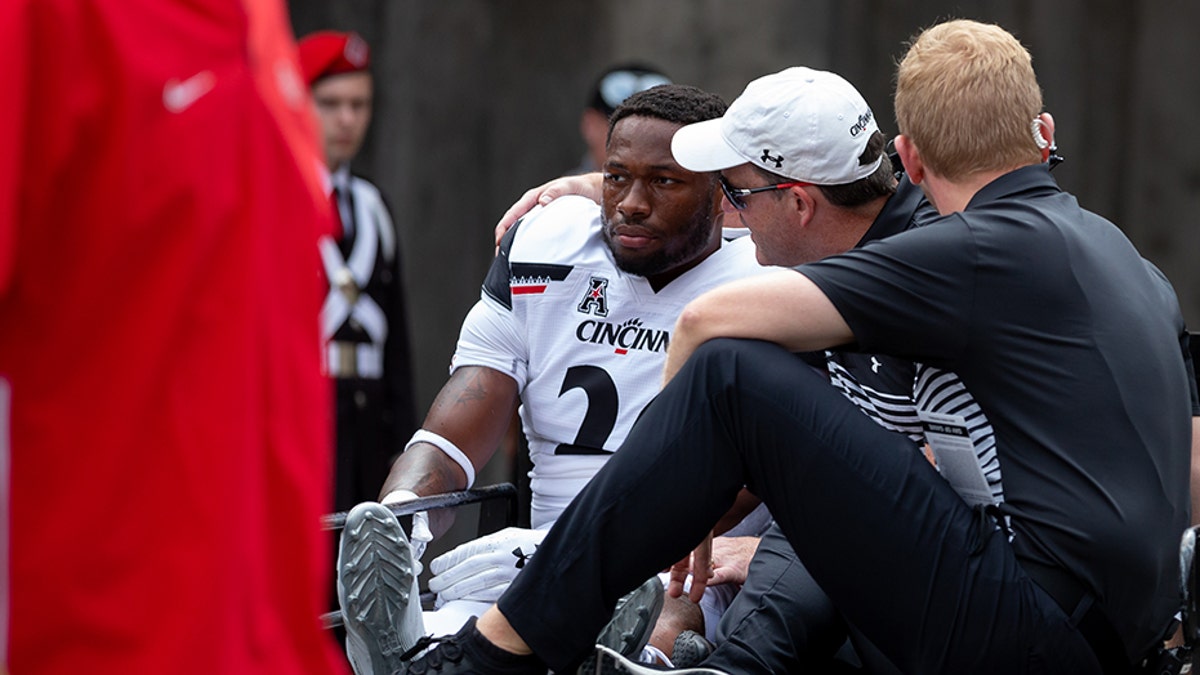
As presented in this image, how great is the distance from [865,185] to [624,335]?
742mm

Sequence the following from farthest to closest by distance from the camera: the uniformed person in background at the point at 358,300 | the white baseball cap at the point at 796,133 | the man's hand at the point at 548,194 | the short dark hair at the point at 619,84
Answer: the short dark hair at the point at 619,84
the uniformed person in background at the point at 358,300
the man's hand at the point at 548,194
the white baseball cap at the point at 796,133

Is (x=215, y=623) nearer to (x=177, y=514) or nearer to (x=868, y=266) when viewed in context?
(x=177, y=514)

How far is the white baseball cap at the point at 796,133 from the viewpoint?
10.6ft

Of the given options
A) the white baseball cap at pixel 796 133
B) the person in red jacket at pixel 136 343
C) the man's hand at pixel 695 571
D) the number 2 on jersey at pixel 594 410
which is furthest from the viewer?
the number 2 on jersey at pixel 594 410

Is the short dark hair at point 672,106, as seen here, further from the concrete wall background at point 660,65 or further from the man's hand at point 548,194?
the concrete wall background at point 660,65

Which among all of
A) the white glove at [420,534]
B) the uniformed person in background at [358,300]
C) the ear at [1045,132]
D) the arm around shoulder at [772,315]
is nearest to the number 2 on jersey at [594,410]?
the white glove at [420,534]

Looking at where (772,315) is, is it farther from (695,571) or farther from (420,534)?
(420,534)

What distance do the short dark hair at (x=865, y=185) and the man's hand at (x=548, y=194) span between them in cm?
79

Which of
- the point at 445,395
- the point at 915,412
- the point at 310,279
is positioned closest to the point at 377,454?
the point at 445,395

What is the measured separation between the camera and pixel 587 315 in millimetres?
3793

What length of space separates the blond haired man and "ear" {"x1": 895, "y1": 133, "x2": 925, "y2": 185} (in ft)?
0.29

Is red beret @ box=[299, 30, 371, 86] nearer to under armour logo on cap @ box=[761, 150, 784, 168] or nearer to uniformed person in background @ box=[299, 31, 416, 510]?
uniformed person in background @ box=[299, 31, 416, 510]

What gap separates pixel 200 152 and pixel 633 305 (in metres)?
2.36

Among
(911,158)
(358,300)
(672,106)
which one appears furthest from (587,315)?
(358,300)
